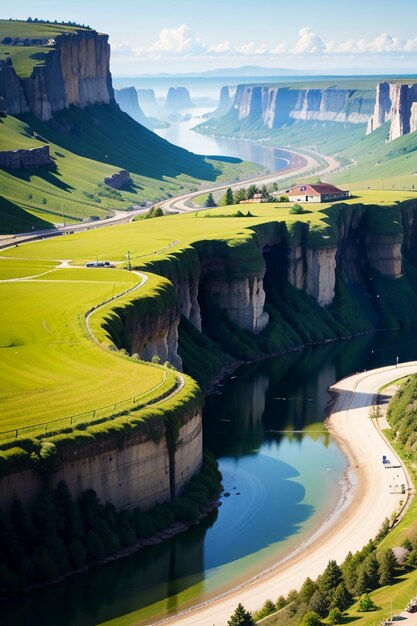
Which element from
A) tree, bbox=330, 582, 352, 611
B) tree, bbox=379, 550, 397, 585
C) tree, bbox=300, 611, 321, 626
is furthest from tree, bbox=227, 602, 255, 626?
tree, bbox=379, 550, 397, 585

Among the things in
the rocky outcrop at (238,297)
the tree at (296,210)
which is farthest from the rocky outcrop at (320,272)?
the rocky outcrop at (238,297)

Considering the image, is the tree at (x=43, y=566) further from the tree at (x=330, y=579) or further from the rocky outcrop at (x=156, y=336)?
the rocky outcrop at (x=156, y=336)

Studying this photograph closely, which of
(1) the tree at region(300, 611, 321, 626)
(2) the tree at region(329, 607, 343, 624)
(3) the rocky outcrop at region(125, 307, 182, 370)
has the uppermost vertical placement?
(3) the rocky outcrop at region(125, 307, 182, 370)

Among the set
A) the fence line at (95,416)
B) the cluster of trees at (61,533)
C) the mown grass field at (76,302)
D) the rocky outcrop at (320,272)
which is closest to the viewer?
the cluster of trees at (61,533)

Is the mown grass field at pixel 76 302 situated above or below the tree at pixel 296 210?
below

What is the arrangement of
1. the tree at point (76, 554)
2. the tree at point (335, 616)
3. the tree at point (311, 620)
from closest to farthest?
the tree at point (311, 620)
the tree at point (335, 616)
the tree at point (76, 554)

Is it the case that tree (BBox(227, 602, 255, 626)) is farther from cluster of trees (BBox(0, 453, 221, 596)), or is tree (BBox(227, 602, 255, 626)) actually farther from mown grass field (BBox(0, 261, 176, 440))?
mown grass field (BBox(0, 261, 176, 440))

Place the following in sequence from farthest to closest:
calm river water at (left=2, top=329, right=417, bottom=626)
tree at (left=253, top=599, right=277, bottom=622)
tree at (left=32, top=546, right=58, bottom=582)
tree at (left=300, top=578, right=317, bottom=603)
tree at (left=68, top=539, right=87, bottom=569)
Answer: tree at (left=68, top=539, right=87, bottom=569)
tree at (left=32, top=546, right=58, bottom=582)
calm river water at (left=2, top=329, right=417, bottom=626)
tree at (left=253, top=599, right=277, bottom=622)
tree at (left=300, top=578, right=317, bottom=603)
